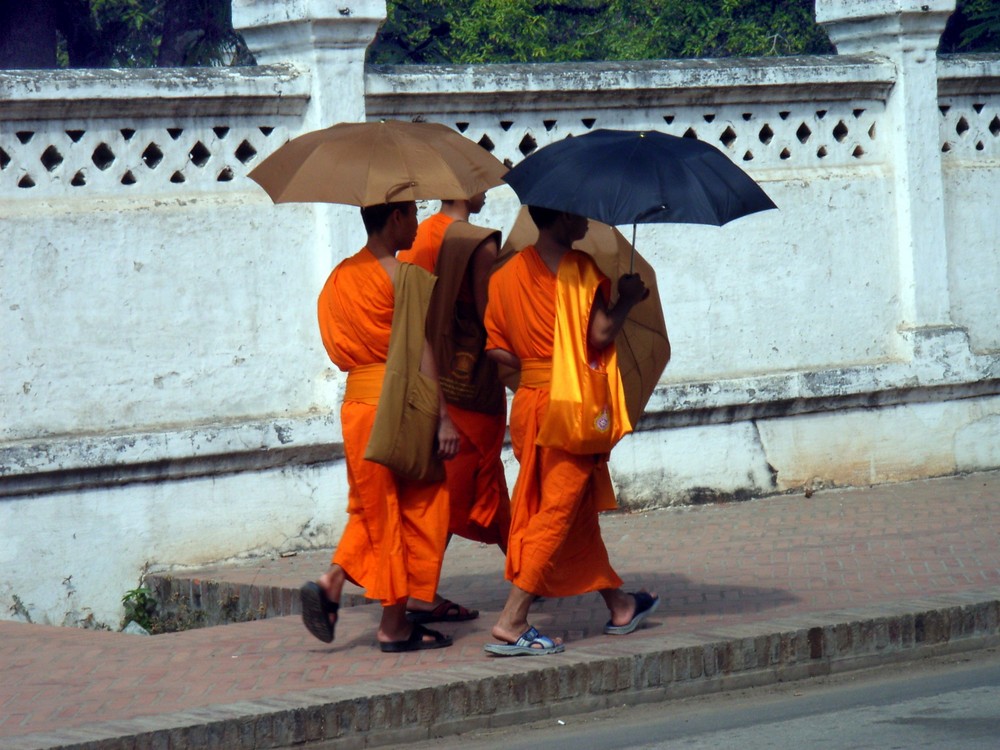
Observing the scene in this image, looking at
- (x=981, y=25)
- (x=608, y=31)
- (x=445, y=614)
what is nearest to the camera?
(x=445, y=614)

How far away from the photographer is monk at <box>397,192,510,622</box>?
20.6 feet

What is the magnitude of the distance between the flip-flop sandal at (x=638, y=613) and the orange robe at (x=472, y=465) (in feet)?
1.94

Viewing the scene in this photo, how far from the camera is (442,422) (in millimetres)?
5855

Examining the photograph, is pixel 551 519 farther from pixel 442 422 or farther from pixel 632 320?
pixel 632 320

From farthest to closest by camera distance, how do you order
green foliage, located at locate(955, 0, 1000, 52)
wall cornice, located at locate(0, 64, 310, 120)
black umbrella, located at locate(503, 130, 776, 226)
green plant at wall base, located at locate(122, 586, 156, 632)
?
1. green foliage, located at locate(955, 0, 1000, 52)
2. green plant at wall base, located at locate(122, 586, 156, 632)
3. wall cornice, located at locate(0, 64, 310, 120)
4. black umbrella, located at locate(503, 130, 776, 226)

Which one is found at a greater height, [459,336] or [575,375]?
[459,336]

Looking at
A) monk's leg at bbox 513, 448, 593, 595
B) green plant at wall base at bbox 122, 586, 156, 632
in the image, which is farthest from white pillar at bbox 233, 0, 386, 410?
monk's leg at bbox 513, 448, 593, 595

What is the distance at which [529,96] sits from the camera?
→ 8477mm

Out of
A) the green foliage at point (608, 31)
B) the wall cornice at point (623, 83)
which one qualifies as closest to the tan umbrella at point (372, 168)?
A: the wall cornice at point (623, 83)

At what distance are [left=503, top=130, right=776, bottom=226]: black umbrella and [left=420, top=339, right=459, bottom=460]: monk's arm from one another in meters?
0.66

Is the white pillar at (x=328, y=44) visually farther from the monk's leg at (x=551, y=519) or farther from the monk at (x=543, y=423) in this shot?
the monk's leg at (x=551, y=519)

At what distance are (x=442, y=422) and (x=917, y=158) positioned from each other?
4674 mm

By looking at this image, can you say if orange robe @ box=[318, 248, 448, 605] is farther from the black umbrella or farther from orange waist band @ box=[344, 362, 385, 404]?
the black umbrella

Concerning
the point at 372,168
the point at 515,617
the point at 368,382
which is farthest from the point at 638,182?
the point at 515,617
